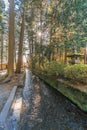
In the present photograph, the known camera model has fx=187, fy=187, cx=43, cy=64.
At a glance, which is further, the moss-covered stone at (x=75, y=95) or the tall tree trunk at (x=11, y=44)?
the tall tree trunk at (x=11, y=44)

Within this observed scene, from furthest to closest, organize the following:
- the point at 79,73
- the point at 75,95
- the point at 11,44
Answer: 1. the point at 11,44
2. the point at 79,73
3. the point at 75,95

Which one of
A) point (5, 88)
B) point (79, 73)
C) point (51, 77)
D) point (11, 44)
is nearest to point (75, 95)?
point (79, 73)

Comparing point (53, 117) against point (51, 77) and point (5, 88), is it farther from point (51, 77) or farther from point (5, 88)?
point (51, 77)

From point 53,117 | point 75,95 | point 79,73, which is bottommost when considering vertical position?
point 53,117

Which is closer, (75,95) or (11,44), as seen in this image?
(75,95)

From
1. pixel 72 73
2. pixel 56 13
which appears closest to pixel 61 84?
pixel 72 73

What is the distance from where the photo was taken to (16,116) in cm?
486

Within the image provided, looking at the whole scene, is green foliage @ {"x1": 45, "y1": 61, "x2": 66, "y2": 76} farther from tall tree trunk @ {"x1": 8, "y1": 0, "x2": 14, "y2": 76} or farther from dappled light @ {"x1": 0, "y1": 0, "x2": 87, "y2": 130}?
tall tree trunk @ {"x1": 8, "y1": 0, "x2": 14, "y2": 76}

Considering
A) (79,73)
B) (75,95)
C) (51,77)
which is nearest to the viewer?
(75,95)

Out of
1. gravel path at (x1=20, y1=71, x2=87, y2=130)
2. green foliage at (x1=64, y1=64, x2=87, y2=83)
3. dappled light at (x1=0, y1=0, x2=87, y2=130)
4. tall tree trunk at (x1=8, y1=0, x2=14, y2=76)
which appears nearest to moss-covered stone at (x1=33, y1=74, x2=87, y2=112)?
dappled light at (x1=0, y1=0, x2=87, y2=130)

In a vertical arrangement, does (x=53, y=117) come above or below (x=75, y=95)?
below

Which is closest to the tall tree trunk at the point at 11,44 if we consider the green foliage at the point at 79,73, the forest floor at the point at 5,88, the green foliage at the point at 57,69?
the forest floor at the point at 5,88

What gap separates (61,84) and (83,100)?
2.69m

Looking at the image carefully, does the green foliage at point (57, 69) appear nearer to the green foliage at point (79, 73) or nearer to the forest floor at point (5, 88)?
the green foliage at point (79, 73)
